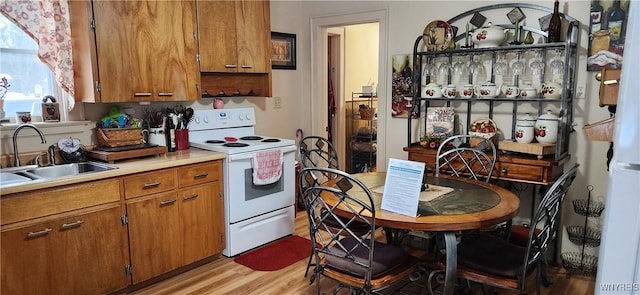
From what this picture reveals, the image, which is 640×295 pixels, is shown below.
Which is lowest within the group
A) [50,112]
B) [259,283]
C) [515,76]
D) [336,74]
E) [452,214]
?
[259,283]

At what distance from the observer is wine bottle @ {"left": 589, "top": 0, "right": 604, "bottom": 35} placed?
8.87 ft

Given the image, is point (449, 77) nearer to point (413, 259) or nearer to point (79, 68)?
point (413, 259)

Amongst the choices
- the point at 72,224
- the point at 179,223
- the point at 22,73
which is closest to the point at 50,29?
the point at 22,73

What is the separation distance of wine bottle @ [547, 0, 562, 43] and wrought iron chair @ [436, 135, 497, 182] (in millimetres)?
800

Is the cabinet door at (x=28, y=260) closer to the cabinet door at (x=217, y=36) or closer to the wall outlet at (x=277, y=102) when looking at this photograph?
the cabinet door at (x=217, y=36)

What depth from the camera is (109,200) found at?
2416 millimetres

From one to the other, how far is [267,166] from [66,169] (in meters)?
1.34

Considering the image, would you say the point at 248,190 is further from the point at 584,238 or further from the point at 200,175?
the point at 584,238

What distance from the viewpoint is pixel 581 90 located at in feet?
9.30

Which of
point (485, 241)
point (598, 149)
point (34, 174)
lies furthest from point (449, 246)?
point (34, 174)

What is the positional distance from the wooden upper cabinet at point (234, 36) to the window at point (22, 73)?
104 cm

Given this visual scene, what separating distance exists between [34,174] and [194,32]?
144 cm

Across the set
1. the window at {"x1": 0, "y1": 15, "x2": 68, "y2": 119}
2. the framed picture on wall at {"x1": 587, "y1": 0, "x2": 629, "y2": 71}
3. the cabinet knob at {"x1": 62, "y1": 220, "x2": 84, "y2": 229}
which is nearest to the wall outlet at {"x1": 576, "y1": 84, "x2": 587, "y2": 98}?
the framed picture on wall at {"x1": 587, "y1": 0, "x2": 629, "y2": 71}

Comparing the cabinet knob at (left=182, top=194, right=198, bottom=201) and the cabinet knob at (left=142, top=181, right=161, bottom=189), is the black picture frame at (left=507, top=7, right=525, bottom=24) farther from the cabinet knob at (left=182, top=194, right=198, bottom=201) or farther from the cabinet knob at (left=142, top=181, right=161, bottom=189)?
the cabinet knob at (left=142, top=181, right=161, bottom=189)
